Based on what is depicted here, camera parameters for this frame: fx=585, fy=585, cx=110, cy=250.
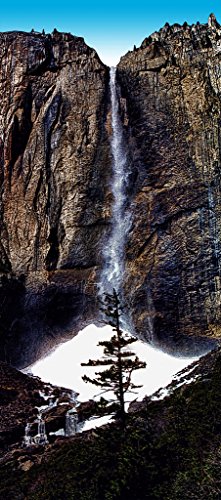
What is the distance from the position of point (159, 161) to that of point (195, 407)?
57.7 ft

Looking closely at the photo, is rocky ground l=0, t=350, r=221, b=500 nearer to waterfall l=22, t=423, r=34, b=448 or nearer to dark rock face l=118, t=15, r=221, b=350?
waterfall l=22, t=423, r=34, b=448

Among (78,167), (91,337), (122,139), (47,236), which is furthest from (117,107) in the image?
(91,337)

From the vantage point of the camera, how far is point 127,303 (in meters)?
28.0

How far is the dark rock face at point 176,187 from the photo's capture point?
88.9ft

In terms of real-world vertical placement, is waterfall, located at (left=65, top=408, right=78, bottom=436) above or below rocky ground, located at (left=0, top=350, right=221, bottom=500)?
below

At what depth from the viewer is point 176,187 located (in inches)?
1095

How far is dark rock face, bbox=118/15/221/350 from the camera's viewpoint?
88.9 ft

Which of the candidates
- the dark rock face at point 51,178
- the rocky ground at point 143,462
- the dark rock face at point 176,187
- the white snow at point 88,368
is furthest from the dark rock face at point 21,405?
the dark rock face at point 176,187

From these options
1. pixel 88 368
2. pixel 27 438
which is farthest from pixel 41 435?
pixel 88 368

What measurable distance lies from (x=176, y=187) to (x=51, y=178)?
6268mm

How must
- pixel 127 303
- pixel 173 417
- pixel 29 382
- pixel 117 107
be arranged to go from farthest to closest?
pixel 117 107
pixel 127 303
pixel 29 382
pixel 173 417

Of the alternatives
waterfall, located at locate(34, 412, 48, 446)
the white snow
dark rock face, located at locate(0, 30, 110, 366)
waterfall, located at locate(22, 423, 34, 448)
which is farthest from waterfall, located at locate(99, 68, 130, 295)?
waterfall, located at locate(22, 423, 34, 448)

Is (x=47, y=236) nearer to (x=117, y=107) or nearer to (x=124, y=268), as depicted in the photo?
(x=124, y=268)

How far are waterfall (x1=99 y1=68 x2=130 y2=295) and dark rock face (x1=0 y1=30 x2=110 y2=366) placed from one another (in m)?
0.47
